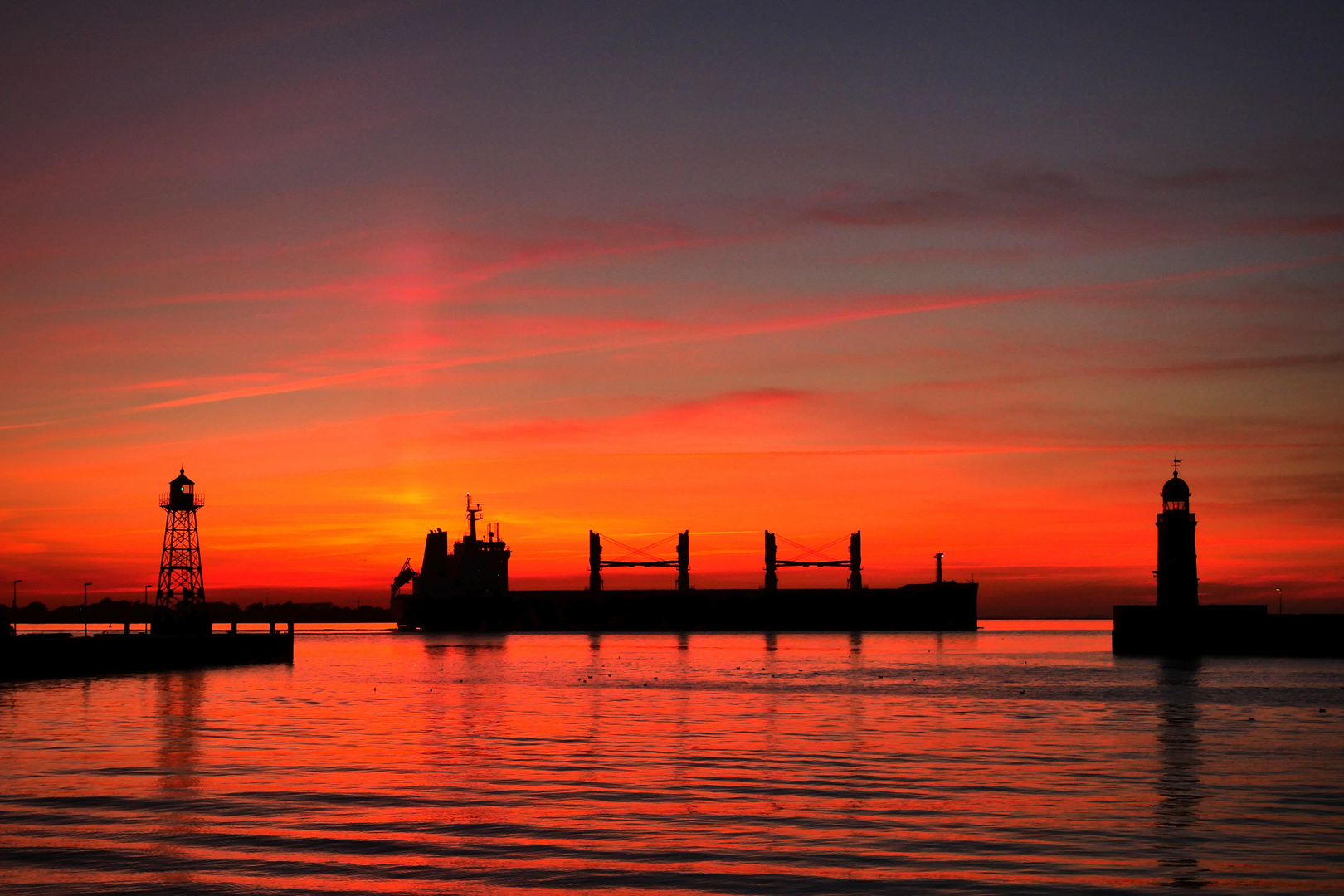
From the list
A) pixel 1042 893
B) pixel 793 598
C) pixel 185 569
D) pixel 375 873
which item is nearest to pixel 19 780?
pixel 375 873

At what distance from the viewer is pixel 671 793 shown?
19875 mm

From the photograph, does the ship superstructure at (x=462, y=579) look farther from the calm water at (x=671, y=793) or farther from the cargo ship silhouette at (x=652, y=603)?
the calm water at (x=671, y=793)

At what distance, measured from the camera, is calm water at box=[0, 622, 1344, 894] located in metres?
13.8

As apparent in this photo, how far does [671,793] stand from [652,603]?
149013 mm

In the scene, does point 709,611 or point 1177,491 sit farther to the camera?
point 709,611

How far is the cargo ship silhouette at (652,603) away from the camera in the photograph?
161 meters

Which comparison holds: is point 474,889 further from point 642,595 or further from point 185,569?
point 642,595

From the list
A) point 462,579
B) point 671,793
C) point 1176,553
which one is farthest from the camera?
point 462,579

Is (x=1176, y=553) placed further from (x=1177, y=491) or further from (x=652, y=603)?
(x=652, y=603)

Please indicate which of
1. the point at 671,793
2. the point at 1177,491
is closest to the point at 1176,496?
the point at 1177,491

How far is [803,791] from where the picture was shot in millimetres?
20047

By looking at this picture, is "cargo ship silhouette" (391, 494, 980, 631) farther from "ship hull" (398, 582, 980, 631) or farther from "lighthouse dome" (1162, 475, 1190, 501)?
"lighthouse dome" (1162, 475, 1190, 501)

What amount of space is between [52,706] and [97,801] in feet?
75.2

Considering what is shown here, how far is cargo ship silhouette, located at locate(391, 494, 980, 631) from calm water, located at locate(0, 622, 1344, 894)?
381 ft
